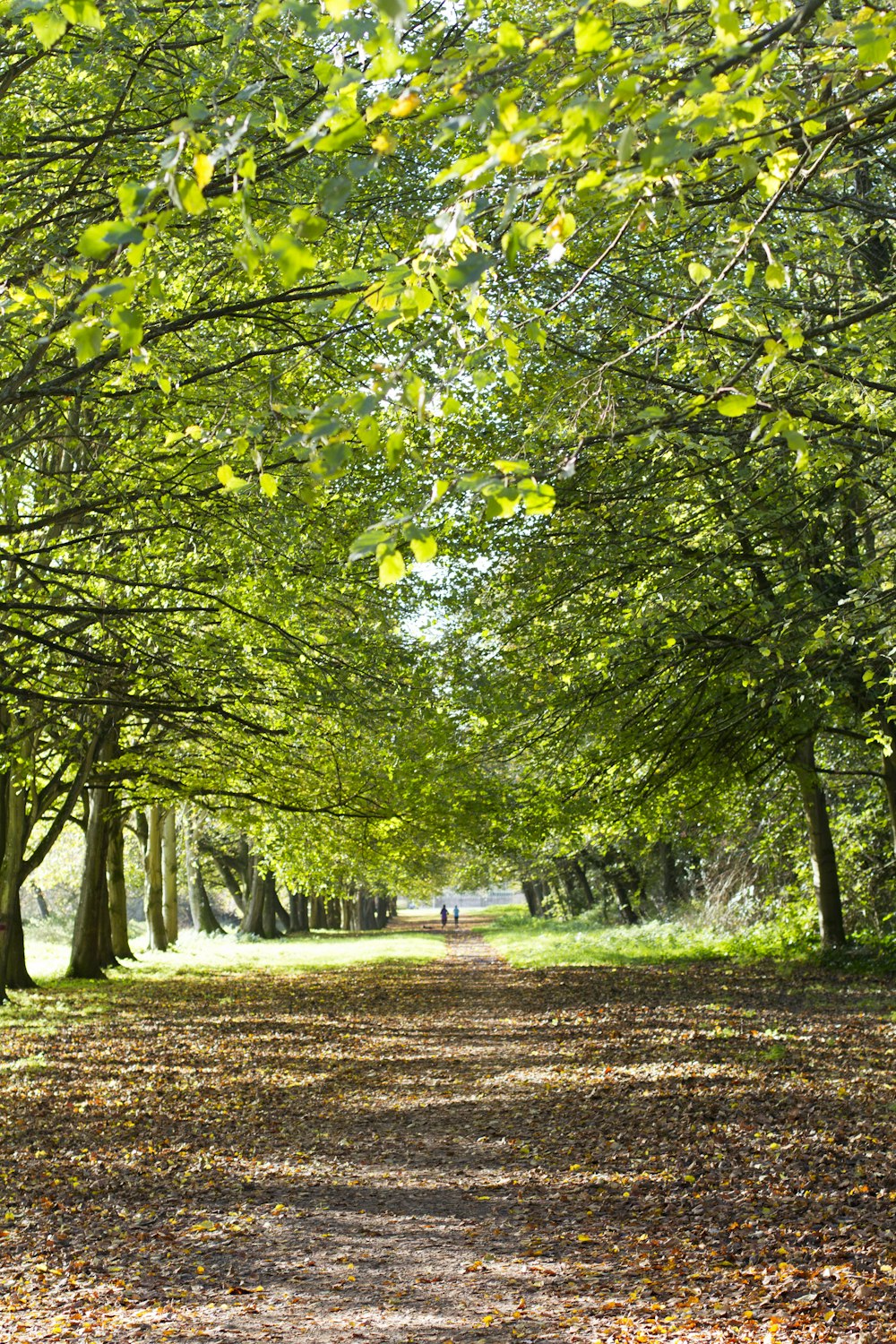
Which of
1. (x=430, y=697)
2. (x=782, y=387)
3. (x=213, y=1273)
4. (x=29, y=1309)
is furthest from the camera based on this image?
(x=430, y=697)

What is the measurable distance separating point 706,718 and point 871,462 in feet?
14.3

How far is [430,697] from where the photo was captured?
42.9 ft

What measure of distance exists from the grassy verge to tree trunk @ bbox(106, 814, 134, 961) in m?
9.67

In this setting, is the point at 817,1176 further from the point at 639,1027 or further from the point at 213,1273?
the point at 639,1027

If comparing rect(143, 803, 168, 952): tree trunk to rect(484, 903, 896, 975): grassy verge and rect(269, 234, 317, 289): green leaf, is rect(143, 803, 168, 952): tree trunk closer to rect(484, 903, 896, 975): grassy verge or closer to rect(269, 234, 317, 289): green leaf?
rect(484, 903, 896, 975): grassy verge

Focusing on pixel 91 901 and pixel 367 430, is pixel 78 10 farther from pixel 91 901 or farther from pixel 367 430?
pixel 91 901

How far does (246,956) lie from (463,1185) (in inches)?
1009

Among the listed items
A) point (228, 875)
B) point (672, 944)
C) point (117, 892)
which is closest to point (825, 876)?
point (672, 944)

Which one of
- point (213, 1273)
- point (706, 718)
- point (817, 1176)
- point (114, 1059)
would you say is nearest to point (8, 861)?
point (114, 1059)

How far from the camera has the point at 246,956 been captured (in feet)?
104

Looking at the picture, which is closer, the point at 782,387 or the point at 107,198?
the point at 782,387

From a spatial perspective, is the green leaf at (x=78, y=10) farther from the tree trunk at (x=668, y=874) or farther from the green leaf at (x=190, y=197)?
the tree trunk at (x=668, y=874)

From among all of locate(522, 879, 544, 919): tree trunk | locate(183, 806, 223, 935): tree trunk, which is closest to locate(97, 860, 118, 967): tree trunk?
locate(183, 806, 223, 935): tree trunk

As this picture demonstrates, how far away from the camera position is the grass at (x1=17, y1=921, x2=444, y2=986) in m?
24.9
